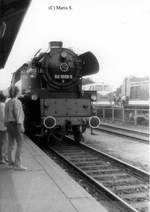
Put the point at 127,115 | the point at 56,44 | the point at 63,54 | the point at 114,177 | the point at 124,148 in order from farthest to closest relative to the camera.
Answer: the point at 127,115 < the point at 56,44 < the point at 63,54 < the point at 124,148 < the point at 114,177

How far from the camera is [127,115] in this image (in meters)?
21.9

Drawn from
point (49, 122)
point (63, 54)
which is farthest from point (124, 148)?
point (63, 54)

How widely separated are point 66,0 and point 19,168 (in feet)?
9.92

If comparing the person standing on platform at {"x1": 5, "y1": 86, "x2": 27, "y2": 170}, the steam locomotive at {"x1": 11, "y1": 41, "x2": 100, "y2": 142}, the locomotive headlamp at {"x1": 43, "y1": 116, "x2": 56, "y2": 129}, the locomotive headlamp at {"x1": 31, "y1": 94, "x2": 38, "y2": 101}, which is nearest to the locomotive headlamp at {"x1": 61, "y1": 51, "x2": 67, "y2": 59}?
the steam locomotive at {"x1": 11, "y1": 41, "x2": 100, "y2": 142}

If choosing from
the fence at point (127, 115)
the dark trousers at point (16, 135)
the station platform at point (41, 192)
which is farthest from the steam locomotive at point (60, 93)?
the fence at point (127, 115)

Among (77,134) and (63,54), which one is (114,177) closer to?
(77,134)

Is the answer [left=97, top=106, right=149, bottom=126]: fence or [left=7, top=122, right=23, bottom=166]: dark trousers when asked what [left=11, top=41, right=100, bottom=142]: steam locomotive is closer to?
[left=7, top=122, right=23, bottom=166]: dark trousers

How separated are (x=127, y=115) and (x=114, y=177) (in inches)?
588

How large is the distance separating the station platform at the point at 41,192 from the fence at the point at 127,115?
41.8 ft

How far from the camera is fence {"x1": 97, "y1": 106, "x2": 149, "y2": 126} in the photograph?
62.5 feet

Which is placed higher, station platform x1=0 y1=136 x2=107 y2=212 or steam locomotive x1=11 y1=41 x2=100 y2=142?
steam locomotive x1=11 y1=41 x2=100 y2=142

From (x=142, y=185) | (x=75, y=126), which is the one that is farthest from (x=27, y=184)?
(x=75, y=126)

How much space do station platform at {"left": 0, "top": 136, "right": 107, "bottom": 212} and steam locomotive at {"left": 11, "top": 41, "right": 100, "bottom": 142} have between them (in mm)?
4191

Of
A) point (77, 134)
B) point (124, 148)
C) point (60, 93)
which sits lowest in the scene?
point (124, 148)
